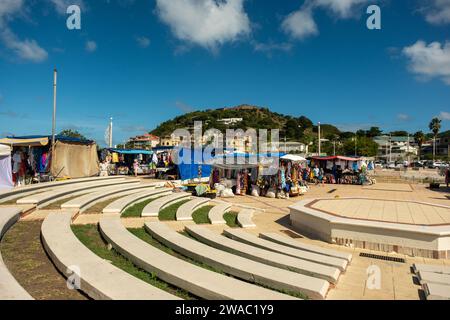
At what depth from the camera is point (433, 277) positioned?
17.0 feet

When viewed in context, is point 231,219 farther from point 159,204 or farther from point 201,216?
point 159,204

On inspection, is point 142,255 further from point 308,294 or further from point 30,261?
point 308,294

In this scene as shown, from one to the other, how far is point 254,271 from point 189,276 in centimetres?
105

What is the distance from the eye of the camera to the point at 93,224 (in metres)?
7.65

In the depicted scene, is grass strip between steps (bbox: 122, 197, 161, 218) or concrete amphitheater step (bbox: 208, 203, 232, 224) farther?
concrete amphitheater step (bbox: 208, 203, 232, 224)

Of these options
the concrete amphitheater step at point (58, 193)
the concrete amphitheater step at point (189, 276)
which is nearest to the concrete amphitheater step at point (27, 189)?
the concrete amphitheater step at point (58, 193)

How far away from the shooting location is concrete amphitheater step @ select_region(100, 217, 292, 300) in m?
3.71

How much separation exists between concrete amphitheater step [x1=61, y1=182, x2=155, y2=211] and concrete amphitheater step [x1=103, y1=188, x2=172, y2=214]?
0.73 metres

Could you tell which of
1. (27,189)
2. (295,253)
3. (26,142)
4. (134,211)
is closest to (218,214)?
(134,211)

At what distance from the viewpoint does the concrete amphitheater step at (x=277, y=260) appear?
480 centimetres

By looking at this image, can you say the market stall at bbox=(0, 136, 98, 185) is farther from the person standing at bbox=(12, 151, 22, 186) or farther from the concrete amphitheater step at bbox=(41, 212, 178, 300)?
the concrete amphitheater step at bbox=(41, 212, 178, 300)

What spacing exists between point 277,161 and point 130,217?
10951 millimetres

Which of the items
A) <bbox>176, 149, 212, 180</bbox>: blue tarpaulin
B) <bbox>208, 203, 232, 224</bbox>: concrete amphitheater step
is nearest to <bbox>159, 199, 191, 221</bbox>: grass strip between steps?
<bbox>208, 203, 232, 224</bbox>: concrete amphitheater step
